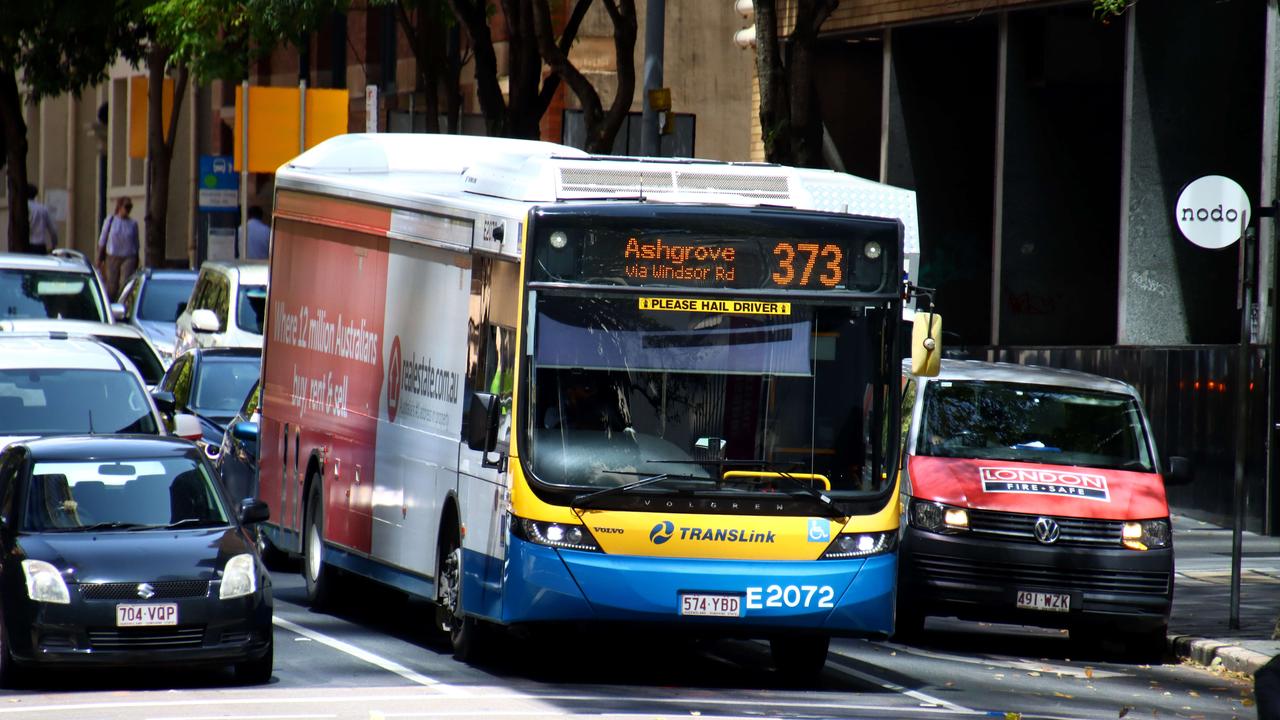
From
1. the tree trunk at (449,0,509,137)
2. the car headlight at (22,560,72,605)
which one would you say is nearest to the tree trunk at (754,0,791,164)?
the tree trunk at (449,0,509,137)

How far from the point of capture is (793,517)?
12391 millimetres

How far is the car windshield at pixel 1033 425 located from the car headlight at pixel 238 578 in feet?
16.3

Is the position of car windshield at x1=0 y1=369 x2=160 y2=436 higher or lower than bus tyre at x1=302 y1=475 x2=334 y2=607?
higher

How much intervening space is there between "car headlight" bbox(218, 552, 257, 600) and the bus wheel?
300cm

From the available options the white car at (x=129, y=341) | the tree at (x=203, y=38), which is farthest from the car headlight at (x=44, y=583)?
the tree at (x=203, y=38)

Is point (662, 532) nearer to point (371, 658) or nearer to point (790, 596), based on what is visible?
point (790, 596)

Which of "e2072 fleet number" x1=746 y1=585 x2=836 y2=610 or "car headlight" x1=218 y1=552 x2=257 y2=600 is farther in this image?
"e2072 fleet number" x1=746 y1=585 x2=836 y2=610

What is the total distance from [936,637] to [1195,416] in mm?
7714

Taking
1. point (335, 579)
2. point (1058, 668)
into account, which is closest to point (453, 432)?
point (335, 579)

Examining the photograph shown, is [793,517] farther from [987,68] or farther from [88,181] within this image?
[88,181]

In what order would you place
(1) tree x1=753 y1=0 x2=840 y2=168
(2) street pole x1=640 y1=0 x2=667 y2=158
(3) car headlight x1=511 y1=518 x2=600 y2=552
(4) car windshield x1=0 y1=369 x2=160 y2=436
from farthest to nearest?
(2) street pole x1=640 y1=0 x2=667 y2=158, (1) tree x1=753 y1=0 x2=840 y2=168, (4) car windshield x1=0 y1=369 x2=160 y2=436, (3) car headlight x1=511 y1=518 x2=600 y2=552

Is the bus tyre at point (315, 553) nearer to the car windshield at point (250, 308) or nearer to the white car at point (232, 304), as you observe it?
the white car at point (232, 304)

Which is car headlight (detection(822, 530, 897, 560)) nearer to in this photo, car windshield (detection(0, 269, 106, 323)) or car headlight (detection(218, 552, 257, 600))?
car headlight (detection(218, 552, 257, 600))

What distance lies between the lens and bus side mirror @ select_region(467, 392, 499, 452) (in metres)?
12.3
